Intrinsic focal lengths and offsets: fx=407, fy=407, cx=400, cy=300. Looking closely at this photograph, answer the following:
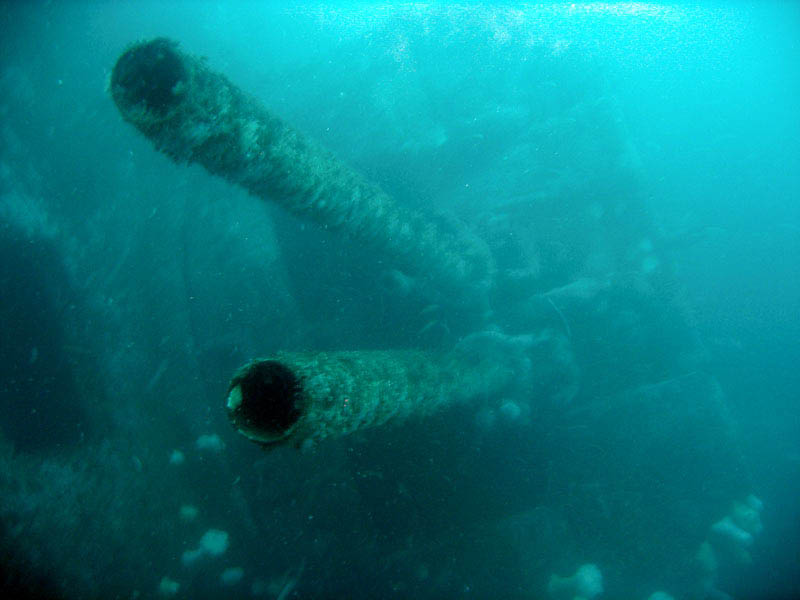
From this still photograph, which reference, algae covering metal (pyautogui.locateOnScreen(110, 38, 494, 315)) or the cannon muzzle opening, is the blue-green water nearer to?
algae covering metal (pyautogui.locateOnScreen(110, 38, 494, 315))

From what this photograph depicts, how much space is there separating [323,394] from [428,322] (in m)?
3.95

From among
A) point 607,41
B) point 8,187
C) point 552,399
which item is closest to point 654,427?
point 552,399

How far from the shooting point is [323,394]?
2.17 metres

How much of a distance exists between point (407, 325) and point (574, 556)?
4.19m

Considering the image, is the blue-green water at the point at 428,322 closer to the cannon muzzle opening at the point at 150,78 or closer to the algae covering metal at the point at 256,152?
the algae covering metal at the point at 256,152

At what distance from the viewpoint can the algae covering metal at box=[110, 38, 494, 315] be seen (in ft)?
8.39

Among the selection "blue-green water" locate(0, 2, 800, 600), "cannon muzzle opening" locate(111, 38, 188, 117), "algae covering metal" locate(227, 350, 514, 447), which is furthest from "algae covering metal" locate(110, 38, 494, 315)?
"algae covering metal" locate(227, 350, 514, 447)

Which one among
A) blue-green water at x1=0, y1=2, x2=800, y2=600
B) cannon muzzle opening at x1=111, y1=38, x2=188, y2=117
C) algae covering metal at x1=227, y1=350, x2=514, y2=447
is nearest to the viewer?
algae covering metal at x1=227, y1=350, x2=514, y2=447

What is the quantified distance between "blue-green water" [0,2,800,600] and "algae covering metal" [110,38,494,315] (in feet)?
1.65

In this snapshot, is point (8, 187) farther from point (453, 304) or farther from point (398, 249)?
point (453, 304)

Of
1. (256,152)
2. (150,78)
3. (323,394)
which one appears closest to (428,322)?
(256,152)

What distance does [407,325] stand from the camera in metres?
5.92

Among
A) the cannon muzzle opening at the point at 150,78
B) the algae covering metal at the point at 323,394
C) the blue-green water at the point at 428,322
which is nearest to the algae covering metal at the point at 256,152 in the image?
the cannon muzzle opening at the point at 150,78

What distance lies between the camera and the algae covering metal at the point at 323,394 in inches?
75.5
